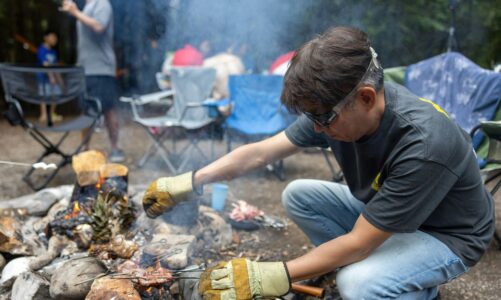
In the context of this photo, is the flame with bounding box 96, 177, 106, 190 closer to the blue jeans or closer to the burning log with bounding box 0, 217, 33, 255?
the burning log with bounding box 0, 217, 33, 255

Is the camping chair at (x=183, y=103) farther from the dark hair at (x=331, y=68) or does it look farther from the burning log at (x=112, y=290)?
the dark hair at (x=331, y=68)

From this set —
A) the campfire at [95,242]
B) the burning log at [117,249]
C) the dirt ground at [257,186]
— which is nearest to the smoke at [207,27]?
the dirt ground at [257,186]

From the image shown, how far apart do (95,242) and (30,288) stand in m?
0.49

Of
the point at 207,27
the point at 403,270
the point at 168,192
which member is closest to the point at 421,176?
the point at 403,270

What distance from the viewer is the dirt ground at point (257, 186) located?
2.64m

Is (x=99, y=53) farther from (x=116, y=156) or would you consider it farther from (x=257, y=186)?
(x=257, y=186)

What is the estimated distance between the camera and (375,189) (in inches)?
74.1

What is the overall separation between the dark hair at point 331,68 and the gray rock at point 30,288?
61.0 inches

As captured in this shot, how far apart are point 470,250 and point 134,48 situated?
7531mm

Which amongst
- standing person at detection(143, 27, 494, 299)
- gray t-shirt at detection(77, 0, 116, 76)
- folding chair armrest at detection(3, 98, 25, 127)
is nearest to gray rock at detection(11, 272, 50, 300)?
standing person at detection(143, 27, 494, 299)

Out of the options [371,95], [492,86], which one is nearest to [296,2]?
[492,86]

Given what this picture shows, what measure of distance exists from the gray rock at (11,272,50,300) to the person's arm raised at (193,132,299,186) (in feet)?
2.95

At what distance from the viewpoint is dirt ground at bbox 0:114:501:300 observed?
2641 mm

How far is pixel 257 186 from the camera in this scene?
175 inches
